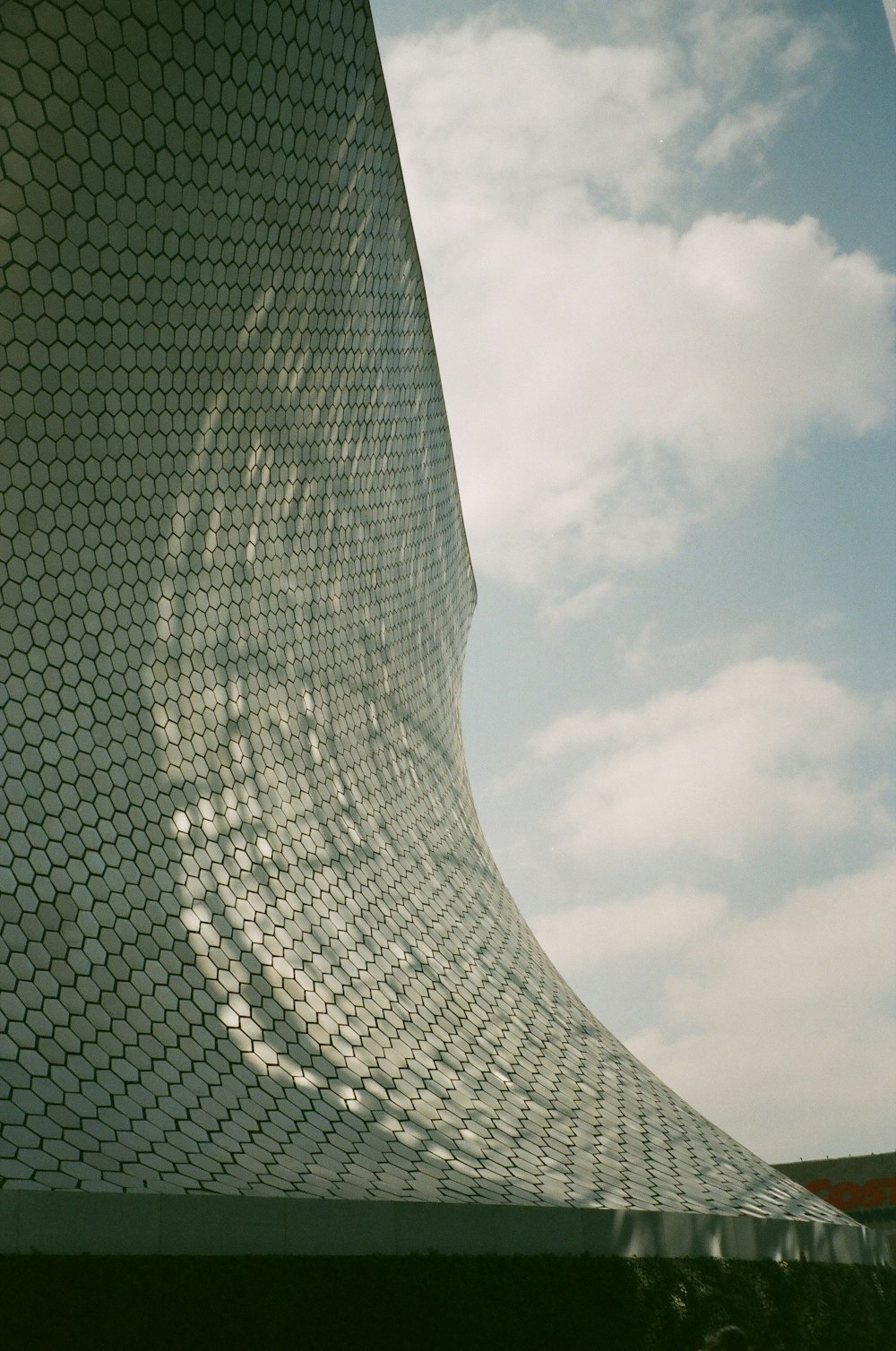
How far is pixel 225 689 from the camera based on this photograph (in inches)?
296

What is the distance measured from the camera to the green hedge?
4027 millimetres

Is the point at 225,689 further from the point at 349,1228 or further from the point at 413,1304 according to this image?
the point at 413,1304

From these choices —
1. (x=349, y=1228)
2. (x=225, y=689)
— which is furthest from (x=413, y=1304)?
(x=225, y=689)

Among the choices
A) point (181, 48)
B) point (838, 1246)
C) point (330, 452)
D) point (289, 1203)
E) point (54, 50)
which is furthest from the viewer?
point (330, 452)

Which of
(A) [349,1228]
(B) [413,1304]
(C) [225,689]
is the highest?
(C) [225,689]

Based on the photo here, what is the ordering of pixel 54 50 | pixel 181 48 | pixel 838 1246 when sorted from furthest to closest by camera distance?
pixel 838 1246, pixel 181 48, pixel 54 50

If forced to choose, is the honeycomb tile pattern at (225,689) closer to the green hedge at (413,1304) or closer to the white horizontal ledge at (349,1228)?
the white horizontal ledge at (349,1228)

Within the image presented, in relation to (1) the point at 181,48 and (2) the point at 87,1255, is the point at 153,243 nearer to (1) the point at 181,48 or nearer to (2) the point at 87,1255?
(1) the point at 181,48

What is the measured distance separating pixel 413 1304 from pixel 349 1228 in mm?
382

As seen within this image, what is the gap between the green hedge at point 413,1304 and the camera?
13.2 ft

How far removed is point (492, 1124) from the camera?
7160mm

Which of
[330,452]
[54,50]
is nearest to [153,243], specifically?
[54,50]

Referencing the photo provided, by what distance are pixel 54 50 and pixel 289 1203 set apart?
4984mm

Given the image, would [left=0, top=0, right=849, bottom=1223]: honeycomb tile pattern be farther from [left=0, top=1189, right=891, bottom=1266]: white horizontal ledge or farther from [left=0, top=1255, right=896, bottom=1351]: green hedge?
[left=0, top=1255, right=896, bottom=1351]: green hedge
